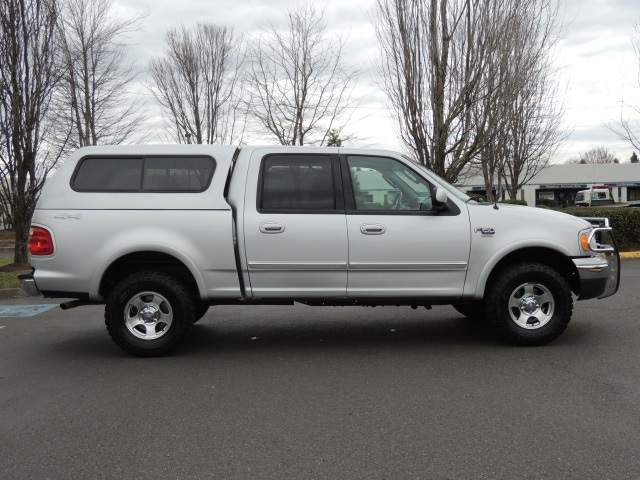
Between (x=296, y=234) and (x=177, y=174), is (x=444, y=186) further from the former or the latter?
(x=177, y=174)

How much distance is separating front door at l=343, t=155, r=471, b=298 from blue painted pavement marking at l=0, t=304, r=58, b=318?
5.26 meters

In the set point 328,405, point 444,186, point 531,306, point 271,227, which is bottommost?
point 328,405

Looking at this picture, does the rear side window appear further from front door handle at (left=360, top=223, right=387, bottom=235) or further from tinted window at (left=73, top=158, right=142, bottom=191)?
front door handle at (left=360, top=223, right=387, bottom=235)

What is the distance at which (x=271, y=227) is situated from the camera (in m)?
5.61

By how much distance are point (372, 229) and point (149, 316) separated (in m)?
2.33

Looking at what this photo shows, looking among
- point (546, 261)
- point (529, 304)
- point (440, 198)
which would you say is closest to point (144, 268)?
point (440, 198)

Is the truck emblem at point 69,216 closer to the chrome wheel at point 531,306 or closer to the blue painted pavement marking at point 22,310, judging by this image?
the blue painted pavement marking at point 22,310

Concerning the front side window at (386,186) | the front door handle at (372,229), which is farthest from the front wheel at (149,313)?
the front side window at (386,186)

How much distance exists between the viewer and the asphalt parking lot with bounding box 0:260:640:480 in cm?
335

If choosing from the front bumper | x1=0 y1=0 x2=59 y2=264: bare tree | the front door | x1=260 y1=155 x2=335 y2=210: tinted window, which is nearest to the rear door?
x1=260 y1=155 x2=335 y2=210: tinted window

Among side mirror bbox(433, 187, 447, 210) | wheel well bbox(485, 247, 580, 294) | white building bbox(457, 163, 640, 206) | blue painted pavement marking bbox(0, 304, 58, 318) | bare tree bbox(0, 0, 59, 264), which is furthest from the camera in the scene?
white building bbox(457, 163, 640, 206)

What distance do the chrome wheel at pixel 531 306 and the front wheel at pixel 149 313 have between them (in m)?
3.17

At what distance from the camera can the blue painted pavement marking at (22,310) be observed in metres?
8.40

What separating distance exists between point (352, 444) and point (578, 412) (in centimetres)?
163
